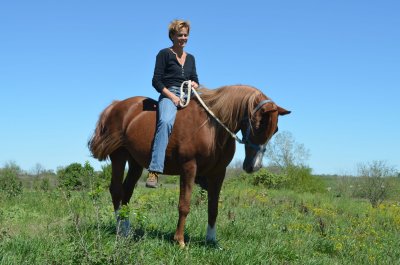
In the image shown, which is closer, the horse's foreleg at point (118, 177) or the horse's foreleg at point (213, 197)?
the horse's foreleg at point (213, 197)

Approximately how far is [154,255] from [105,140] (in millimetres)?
2348

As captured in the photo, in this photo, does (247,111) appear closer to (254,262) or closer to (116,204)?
(254,262)

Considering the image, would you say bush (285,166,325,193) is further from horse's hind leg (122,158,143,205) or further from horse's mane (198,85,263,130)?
horse's mane (198,85,263,130)

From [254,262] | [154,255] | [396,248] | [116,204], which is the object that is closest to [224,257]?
[254,262]

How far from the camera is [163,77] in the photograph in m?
6.27

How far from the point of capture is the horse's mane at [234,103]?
18.5 ft

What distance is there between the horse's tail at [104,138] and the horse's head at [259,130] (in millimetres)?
2234

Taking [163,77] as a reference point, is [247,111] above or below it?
Result: below

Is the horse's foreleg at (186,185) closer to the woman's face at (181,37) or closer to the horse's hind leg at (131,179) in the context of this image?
the horse's hind leg at (131,179)

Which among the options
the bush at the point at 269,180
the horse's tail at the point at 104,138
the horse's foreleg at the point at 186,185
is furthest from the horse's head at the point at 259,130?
the bush at the point at 269,180

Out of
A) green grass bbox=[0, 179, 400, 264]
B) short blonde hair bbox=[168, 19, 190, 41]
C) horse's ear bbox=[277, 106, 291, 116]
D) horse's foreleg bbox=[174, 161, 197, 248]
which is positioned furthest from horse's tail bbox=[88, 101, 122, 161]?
horse's ear bbox=[277, 106, 291, 116]

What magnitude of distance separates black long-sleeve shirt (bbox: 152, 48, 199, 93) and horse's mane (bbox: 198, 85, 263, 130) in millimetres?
639

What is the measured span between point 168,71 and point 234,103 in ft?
3.80

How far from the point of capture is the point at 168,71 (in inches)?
248
